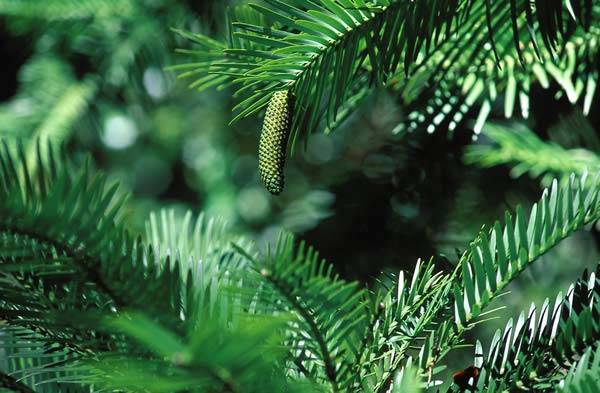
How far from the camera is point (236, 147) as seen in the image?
5.34 ft

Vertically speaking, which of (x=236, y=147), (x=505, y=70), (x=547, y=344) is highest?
(x=505, y=70)

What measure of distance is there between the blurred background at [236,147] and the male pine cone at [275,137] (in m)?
0.08

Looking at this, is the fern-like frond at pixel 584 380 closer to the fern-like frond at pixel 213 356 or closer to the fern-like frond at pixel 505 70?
the fern-like frond at pixel 213 356

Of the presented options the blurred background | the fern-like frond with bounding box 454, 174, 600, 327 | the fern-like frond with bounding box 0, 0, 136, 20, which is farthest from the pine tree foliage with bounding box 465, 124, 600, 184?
the fern-like frond with bounding box 0, 0, 136, 20

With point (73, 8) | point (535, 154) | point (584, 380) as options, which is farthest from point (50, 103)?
point (584, 380)

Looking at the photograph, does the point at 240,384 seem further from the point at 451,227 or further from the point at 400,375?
the point at 451,227

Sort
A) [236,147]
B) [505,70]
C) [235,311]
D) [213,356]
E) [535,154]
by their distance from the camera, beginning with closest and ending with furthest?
[213,356], [235,311], [505,70], [535,154], [236,147]

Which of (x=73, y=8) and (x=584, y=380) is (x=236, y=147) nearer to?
(x=73, y=8)

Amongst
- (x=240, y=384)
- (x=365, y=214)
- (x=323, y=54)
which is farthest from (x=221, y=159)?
(x=240, y=384)

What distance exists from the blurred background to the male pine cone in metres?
0.08

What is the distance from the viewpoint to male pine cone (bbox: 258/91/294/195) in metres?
0.37

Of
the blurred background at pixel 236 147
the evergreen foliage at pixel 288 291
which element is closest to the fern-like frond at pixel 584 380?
the evergreen foliage at pixel 288 291

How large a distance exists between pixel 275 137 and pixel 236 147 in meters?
1.26

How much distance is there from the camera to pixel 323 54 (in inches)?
14.6
